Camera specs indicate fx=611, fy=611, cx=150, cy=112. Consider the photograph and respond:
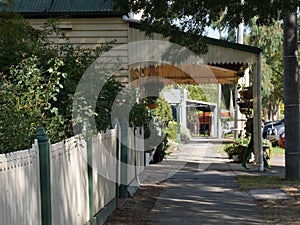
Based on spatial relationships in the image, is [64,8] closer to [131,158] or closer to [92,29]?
[92,29]

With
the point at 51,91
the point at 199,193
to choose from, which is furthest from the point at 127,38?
the point at 51,91

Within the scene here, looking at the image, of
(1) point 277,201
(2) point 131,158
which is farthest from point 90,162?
(2) point 131,158

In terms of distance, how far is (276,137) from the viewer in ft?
114

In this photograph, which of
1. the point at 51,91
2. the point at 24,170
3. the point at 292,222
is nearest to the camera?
the point at 24,170

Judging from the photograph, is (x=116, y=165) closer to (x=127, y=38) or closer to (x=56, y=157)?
(x=56, y=157)

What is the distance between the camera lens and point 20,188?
5281mm

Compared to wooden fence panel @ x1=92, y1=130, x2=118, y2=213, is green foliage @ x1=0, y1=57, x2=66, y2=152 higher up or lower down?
higher up

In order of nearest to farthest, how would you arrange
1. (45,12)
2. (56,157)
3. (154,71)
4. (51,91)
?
(56,157)
(51,91)
(45,12)
(154,71)

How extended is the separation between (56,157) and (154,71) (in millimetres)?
14850

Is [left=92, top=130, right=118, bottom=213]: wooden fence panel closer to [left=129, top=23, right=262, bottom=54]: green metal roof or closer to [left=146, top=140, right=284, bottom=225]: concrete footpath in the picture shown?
[left=146, top=140, right=284, bottom=225]: concrete footpath

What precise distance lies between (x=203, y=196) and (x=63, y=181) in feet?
19.8

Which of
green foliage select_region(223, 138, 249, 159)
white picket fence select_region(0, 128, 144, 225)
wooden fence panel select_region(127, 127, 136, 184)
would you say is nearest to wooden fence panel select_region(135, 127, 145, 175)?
wooden fence panel select_region(127, 127, 136, 184)

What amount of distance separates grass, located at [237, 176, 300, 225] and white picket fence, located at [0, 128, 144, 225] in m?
2.74

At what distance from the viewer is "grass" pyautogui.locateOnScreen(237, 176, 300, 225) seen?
9.97 metres
